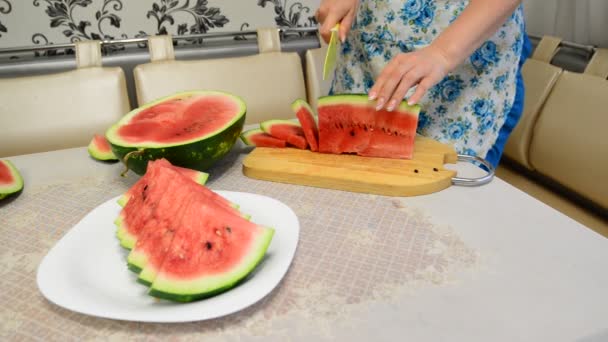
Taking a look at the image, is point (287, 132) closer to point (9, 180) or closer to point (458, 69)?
point (458, 69)

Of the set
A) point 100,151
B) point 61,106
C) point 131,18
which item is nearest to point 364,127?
point 100,151

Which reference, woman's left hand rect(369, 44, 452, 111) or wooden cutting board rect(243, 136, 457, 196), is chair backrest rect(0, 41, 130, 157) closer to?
wooden cutting board rect(243, 136, 457, 196)

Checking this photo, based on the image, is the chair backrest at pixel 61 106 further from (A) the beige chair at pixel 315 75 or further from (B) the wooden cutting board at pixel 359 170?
(B) the wooden cutting board at pixel 359 170

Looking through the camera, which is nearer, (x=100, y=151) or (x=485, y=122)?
(x=100, y=151)

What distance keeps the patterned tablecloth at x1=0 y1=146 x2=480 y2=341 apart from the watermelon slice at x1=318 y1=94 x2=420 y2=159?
177 mm

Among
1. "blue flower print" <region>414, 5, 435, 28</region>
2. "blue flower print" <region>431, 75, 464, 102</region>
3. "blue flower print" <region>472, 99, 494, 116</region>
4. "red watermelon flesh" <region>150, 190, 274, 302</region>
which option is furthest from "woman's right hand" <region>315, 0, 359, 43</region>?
"red watermelon flesh" <region>150, 190, 274, 302</region>

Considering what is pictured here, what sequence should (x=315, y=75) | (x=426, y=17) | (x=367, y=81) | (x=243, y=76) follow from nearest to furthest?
(x=426, y=17)
(x=367, y=81)
(x=243, y=76)
(x=315, y=75)

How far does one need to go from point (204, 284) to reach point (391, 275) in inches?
10.7

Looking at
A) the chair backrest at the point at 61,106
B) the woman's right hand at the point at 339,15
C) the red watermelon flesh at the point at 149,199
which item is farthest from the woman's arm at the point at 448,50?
the chair backrest at the point at 61,106

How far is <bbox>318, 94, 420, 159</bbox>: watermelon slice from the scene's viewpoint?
1047 mm

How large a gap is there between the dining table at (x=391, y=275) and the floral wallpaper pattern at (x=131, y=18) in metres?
1.16

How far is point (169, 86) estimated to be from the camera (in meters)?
1.75

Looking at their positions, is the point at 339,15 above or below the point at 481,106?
above

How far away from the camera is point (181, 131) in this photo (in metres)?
1.00
